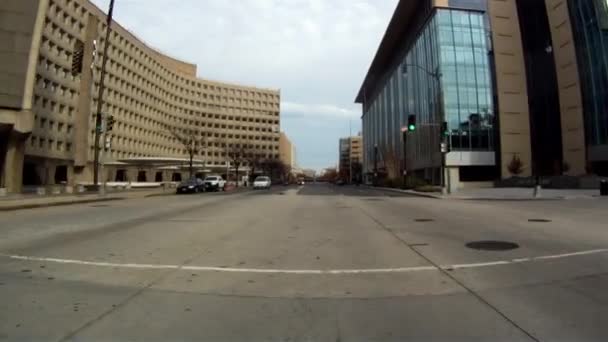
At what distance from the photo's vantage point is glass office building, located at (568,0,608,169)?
4847cm

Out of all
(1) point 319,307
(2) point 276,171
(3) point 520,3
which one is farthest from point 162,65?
(1) point 319,307

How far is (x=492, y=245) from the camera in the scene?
375 inches

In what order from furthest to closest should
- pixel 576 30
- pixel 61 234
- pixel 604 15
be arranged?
pixel 576 30 → pixel 604 15 → pixel 61 234

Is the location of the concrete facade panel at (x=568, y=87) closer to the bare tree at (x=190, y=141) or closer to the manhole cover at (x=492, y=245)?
the bare tree at (x=190, y=141)

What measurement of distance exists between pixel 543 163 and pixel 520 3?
75.3ft

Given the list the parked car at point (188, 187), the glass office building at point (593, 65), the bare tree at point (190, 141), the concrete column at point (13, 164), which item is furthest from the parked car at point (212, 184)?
the glass office building at point (593, 65)

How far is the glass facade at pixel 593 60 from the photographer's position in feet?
159

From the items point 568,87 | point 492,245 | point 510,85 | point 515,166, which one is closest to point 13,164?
point 492,245

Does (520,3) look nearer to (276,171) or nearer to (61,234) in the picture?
(61,234)

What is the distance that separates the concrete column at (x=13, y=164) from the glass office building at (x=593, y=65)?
59766mm

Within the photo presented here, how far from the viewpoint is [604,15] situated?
4750cm

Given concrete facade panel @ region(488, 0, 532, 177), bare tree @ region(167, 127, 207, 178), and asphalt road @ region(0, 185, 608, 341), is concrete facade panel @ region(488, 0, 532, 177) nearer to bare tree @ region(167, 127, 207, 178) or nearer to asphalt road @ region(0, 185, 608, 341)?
bare tree @ region(167, 127, 207, 178)

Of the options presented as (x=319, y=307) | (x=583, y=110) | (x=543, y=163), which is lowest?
(x=319, y=307)

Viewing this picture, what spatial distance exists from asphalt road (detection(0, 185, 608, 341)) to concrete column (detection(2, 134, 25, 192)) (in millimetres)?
33403
